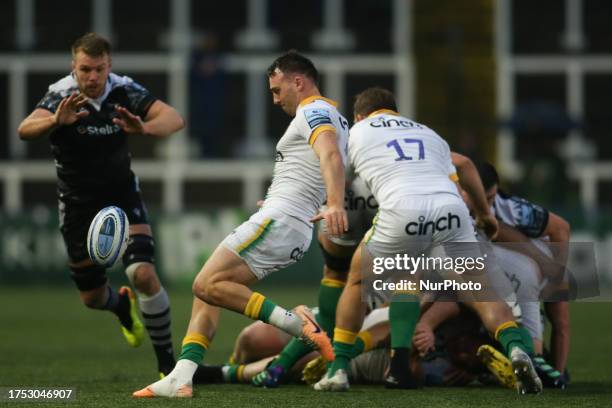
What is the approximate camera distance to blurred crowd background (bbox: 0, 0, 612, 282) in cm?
2023

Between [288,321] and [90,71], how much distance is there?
229 cm

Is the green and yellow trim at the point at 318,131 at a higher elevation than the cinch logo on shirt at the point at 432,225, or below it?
higher

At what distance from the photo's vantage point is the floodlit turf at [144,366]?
23.2 ft

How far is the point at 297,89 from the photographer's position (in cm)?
765

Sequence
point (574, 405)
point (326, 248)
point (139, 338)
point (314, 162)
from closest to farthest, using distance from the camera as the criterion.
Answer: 1. point (574, 405)
2. point (314, 162)
3. point (326, 248)
4. point (139, 338)

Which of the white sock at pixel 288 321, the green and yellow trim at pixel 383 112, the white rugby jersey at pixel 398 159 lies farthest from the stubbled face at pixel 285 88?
the white sock at pixel 288 321

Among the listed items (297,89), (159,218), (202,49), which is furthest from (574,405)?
(202,49)

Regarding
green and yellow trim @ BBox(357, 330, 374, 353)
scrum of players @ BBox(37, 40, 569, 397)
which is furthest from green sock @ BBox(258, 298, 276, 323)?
green and yellow trim @ BBox(357, 330, 374, 353)

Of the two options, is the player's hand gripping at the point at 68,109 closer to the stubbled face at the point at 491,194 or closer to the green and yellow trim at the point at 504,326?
the stubbled face at the point at 491,194

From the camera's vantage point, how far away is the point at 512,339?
7.46 meters

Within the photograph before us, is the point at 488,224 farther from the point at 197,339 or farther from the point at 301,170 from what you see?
the point at 197,339

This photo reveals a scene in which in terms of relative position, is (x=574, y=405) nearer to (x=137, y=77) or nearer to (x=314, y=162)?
(x=314, y=162)

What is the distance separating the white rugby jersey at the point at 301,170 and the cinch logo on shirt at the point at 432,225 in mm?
544

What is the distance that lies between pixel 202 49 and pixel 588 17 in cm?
599
